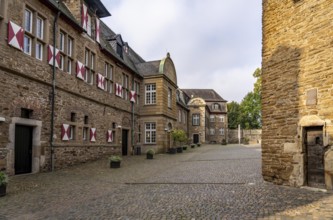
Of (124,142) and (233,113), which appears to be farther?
(233,113)

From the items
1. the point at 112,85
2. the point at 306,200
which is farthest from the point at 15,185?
the point at 112,85

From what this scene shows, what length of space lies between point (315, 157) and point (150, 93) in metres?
18.7

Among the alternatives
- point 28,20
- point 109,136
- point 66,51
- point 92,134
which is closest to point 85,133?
point 92,134

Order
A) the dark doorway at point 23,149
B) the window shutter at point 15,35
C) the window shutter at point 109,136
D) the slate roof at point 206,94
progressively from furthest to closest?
1. the slate roof at point 206,94
2. the window shutter at point 109,136
3. the dark doorway at point 23,149
4. the window shutter at point 15,35

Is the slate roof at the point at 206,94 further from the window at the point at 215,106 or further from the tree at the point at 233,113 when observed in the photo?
the tree at the point at 233,113

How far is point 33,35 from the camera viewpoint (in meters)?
12.6

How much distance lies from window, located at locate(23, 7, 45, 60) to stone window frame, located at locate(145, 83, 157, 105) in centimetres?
1380

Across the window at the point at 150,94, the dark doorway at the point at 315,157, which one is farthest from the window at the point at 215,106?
the dark doorway at the point at 315,157

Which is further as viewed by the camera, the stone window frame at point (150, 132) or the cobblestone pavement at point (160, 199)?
the stone window frame at point (150, 132)

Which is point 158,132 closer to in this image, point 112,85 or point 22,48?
point 112,85

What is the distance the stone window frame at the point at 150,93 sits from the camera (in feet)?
86.9

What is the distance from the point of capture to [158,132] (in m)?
26.1

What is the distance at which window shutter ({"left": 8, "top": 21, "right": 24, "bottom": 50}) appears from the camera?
11070 millimetres

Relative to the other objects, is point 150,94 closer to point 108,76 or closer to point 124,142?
point 124,142
